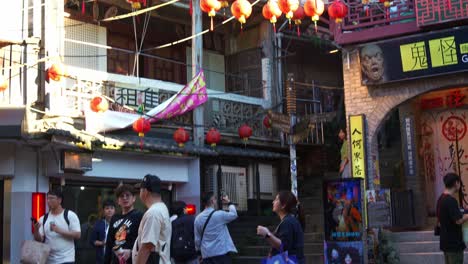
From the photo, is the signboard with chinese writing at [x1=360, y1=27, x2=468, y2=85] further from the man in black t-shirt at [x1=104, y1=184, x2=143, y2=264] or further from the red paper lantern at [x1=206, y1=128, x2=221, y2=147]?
the man in black t-shirt at [x1=104, y1=184, x2=143, y2=264]

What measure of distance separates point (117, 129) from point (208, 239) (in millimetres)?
6744

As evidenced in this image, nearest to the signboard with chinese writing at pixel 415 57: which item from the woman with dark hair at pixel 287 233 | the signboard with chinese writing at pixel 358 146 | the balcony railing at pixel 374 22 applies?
the balcony railing at pixel 374 22

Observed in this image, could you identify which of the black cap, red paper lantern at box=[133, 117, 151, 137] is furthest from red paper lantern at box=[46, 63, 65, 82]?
the black cap

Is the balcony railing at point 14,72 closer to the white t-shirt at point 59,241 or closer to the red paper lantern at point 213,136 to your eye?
the red paper lantern at point 213,136

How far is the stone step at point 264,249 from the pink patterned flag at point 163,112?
3974mm

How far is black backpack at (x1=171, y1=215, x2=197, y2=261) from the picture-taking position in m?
10.6

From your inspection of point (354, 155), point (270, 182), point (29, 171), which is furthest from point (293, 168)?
point (29, 171)

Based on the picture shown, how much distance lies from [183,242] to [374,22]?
7.84 m

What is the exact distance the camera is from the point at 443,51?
14578 mm

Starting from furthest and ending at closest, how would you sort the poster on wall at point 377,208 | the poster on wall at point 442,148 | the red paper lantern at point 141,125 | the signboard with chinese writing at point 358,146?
the poster on wall at point 442,148 → the red paper lantern at point 141,125 → the signboard with chinese writing at point 358,146 → the poster on wall at point 377,208

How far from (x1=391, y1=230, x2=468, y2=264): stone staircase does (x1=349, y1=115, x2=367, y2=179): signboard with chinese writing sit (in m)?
1.67

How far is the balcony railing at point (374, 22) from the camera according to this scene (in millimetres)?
15141

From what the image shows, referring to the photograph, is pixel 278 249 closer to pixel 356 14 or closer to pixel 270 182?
pixel 356 14

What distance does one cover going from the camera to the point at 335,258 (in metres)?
12.5
